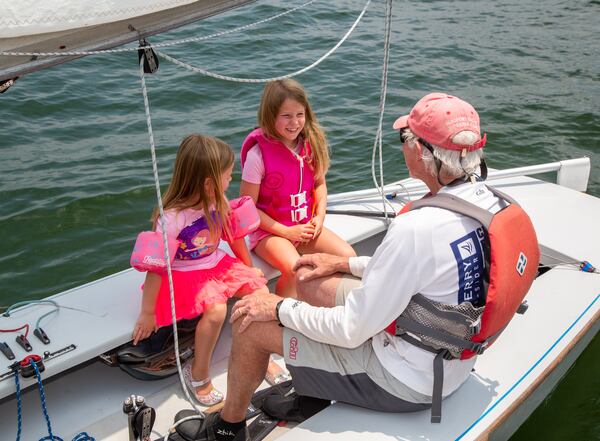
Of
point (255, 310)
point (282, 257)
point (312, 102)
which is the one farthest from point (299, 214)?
point (312, 102)

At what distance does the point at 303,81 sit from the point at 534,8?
4405 mm

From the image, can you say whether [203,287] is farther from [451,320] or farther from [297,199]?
[451,320]

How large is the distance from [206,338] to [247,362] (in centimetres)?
45

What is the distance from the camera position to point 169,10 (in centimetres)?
181

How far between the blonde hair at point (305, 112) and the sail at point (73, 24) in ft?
3.13

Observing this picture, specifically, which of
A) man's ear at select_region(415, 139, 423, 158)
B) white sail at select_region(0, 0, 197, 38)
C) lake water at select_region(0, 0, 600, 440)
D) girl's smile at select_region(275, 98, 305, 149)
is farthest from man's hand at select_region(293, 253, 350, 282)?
lake water at select_region(0, 0, 600, 440)

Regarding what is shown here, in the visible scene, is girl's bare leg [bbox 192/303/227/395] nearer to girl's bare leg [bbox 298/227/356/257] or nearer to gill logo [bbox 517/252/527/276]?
girl's bare leg [bbox 298/227/356/257]

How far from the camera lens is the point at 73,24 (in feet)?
5.16

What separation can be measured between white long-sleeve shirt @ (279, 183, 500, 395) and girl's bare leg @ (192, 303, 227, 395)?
58 cm

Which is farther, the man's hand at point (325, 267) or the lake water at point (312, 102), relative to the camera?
the lake water at point (312, 102)

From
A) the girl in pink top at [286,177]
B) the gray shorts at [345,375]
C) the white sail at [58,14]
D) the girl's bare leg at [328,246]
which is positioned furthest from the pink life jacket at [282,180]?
the white sail at [58,14]

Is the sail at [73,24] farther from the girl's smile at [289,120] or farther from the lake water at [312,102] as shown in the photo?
the lake water at [312,102]

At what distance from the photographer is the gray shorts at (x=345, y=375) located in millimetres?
2029

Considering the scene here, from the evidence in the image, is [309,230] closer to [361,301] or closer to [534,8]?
[361,301]
